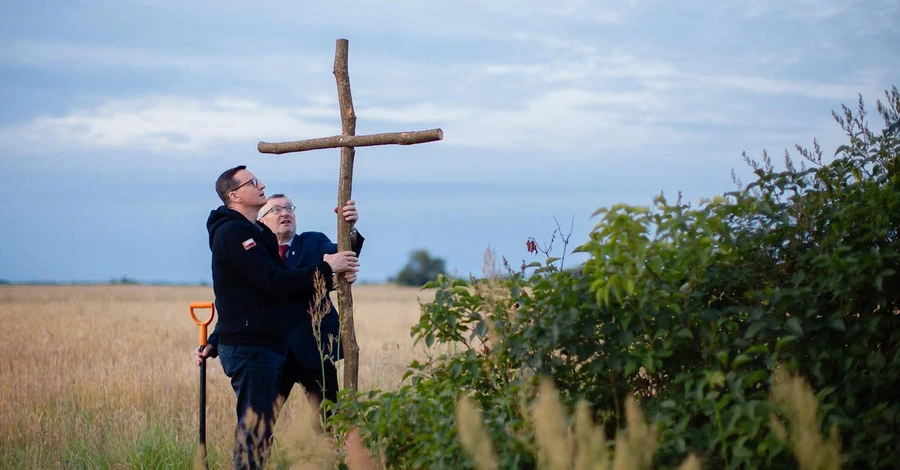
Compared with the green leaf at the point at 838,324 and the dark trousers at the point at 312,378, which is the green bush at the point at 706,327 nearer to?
the green leaf at the point at 838,324

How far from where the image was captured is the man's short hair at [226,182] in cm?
611

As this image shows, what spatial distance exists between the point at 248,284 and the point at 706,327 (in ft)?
10.5

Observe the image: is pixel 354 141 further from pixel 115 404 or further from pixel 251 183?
pixel 115 404

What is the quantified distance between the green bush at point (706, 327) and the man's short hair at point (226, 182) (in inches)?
83.3

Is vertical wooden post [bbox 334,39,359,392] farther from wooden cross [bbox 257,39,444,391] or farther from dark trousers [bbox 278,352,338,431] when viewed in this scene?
dark trousers [bbox 278,352,338,431]

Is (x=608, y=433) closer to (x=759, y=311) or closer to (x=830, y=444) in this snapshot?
(x=759, y=311)

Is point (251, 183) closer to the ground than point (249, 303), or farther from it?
farther from it

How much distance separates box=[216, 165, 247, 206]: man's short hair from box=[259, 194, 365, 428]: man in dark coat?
0.84 metres

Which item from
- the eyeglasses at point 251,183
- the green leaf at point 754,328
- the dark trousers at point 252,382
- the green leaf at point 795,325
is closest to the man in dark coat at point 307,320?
the dark trousers at point 252,382

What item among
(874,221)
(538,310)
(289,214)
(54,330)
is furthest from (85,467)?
(54,330)

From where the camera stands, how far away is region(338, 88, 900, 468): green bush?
4047 mm

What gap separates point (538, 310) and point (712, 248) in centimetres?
97

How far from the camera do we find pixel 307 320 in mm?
6730

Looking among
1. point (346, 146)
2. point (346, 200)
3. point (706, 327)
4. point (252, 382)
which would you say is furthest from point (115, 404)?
point (706, 327)
